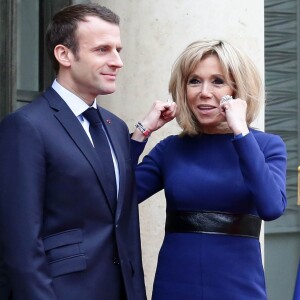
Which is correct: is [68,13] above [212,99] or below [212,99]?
above

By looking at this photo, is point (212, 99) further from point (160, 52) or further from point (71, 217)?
point (160, 52)

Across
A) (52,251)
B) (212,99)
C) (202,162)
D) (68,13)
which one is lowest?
(52,251)

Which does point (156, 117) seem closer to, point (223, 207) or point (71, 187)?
point (223, 207)

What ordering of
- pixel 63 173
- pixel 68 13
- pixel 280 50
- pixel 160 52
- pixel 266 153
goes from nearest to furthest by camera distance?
pixel 63 173 → pixel 68 13 → pixel 266 153 → pixel 160 52 → pixel 280 50

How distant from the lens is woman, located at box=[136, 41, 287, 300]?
13.3ft

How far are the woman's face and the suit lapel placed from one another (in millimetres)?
653

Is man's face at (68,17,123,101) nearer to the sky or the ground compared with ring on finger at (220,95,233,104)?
nearer to the sky

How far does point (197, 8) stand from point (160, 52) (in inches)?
12.7

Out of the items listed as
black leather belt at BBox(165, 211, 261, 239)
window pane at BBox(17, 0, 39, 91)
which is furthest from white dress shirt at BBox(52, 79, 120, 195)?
window pane at BBox(17, 0, 39, 91)

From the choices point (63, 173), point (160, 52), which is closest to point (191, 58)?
point (63, 173)

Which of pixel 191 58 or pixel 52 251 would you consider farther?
pixel 191 58

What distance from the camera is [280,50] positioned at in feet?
23.9

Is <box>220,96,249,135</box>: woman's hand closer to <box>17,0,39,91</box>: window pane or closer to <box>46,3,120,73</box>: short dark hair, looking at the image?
<box>46,3,120,73</box>: short dark hair

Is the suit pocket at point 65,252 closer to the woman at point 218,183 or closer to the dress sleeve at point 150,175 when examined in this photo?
the woman at point 218,183
